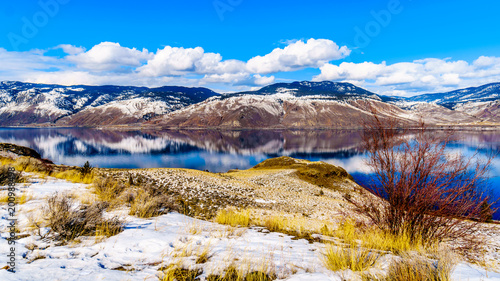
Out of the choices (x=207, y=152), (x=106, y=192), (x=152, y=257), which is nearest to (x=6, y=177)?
(x=106, y=192)

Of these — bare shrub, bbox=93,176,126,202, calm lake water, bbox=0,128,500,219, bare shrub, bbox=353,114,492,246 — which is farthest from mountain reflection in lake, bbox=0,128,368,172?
bare shrub, bbox=353,114,492,246

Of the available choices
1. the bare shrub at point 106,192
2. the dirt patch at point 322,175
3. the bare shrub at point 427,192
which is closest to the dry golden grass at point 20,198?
the bare shrub at point 106,192

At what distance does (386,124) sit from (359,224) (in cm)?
284

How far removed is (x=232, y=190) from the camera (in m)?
16.3

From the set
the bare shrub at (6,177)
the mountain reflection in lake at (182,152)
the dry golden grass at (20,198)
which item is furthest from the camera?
the mountain reflection in lake at (182,152)

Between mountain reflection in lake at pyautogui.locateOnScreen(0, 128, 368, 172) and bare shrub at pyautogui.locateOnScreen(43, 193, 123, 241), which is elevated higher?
bare shrub at pyautogui.locateOnScreen(43, 193, 123, 241)

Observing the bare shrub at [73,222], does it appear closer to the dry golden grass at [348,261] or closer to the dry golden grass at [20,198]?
the dry golden grass at [20,198]

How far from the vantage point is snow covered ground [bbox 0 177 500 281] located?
283 centimetres

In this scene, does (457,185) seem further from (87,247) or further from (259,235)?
(87,247)

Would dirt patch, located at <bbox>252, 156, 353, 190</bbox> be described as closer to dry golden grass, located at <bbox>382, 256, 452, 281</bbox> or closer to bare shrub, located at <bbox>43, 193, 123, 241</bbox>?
dry golden grass, located at <bbox>382, 256, 452, 281</bbox>

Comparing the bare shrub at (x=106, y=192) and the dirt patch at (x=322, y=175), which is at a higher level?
the bare shrub at (x=106, y=192)

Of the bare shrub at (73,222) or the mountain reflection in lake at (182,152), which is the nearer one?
the bare shrub at (73,222)

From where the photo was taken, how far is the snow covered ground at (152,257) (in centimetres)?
283

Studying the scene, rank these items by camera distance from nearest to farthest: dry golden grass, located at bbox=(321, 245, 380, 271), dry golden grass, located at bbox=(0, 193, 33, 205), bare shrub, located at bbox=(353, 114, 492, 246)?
dry golden grass, located at bbox=(321, 245, 380, 271) < dry golden grass, located at bbox=(0, 193, 33, 205) < bare shrub, located at bbox=(353, 114, 492, 246)
